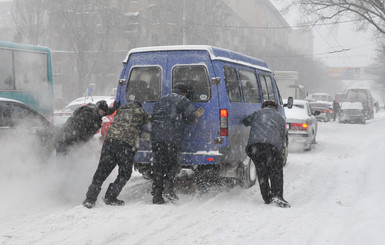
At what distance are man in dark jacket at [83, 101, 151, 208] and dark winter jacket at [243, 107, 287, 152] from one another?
1778mm

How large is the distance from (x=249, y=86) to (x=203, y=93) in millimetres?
1463

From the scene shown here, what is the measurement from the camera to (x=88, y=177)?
816 cm

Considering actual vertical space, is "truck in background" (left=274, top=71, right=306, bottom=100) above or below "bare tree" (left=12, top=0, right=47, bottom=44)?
below

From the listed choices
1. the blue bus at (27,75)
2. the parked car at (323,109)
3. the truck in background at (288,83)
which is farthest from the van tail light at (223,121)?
the parked car at (323,109)

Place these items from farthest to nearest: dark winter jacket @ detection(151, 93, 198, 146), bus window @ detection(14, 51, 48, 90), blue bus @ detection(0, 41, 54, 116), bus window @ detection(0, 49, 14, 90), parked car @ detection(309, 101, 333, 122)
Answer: parked car @ detection(309, 101, 333, 122)
bus window @ detection(14, 51, 48, 90)
blue bus @ detection(0, 41, 54, 116)
bus window @ detection(0, 49, 14, 90)
dark winter jacket @ detection(151, 93, 198, 146)

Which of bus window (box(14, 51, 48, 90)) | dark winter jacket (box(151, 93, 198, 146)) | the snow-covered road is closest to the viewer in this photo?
the snow-covered road

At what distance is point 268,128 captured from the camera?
7027 millimetres

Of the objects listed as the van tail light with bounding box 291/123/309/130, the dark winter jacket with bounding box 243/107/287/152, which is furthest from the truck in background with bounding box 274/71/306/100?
the dark winter jacket with bounding box 243/107/287/152

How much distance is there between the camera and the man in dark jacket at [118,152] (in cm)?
655

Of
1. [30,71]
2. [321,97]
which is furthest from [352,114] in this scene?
[30,71]

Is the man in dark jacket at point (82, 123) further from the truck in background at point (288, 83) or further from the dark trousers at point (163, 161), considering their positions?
the truck in background at point (288, 83)

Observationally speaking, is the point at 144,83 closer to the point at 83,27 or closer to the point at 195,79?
the point at 195,79

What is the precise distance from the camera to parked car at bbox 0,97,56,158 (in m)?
7.51

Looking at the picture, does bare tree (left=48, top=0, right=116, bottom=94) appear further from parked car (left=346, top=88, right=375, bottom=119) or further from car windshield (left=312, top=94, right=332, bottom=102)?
parked car (left=346, top=88, right=375, bottom=119)
